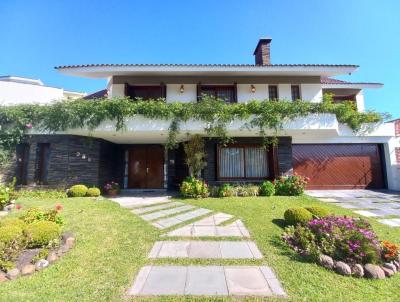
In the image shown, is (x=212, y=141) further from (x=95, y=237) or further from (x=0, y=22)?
(x=0, y=22)

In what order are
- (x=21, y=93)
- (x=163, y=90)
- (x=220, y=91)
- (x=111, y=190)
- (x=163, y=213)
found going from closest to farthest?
(x=163, y=213) < (x=111, y=190) < (x=163, y=90) < (x=220, y=91) < (x=21, y=93)

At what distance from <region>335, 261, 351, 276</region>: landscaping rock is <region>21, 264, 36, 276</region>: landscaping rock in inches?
217

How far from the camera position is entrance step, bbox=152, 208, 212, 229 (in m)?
6.28

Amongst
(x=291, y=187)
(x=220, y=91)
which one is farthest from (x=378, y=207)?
(x=220, y=91)

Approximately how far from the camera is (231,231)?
19.1 ft

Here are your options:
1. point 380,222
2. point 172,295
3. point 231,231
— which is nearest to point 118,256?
point 172,295

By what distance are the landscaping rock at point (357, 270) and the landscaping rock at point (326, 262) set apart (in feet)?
1.03

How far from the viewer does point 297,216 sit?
5.94m

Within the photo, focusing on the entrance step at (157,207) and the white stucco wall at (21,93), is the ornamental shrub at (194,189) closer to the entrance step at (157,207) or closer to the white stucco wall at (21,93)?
the entrance step at (157,207)

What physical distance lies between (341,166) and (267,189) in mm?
7033

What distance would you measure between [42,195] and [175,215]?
7.20 meters

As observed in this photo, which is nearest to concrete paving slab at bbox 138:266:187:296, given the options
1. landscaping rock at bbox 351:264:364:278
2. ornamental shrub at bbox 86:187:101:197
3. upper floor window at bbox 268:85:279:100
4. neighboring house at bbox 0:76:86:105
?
landscaping rock at bbox 351:264:364:278

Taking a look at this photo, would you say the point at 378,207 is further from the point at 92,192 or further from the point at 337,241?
the point at 92,192

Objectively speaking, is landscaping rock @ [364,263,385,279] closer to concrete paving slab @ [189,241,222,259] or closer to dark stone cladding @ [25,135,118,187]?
concrete paving slab @ [189,241,222,259]
